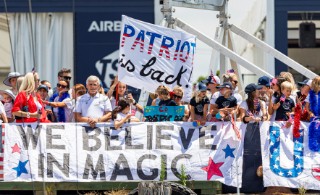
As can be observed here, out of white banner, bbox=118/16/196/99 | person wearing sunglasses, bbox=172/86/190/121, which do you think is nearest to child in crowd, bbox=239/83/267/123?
person wearing sunglasses, bbox=172/86/190/121

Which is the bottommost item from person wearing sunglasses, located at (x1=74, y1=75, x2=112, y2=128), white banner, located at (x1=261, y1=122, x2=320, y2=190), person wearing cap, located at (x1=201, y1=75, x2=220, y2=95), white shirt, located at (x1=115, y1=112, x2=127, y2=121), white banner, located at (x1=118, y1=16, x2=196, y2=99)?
white banner, located at (x1=261, y1=122, x2=320, y2=190)

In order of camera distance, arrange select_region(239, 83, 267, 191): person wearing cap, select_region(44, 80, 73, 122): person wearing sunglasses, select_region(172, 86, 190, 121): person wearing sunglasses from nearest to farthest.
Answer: select_region(239, 83, 267, 191): person wearing cap, select_region(172, 86, 190, 121): person wearing sunglasses, select_region(44, 80, 73, 122): person wearing sunglasses

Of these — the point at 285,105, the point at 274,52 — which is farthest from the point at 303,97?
the point at 274,52

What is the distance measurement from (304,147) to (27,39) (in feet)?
34.9

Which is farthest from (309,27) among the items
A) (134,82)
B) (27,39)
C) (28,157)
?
(28,157)

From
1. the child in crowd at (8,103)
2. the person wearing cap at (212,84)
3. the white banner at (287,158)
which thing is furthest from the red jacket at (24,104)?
the white banner at (287,158)

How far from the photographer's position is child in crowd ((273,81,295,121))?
15.6 m

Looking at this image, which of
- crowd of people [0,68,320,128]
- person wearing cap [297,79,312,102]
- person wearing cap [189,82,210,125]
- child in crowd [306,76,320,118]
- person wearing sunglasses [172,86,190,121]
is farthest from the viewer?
person wearing sunglasses [172,86,190,121]

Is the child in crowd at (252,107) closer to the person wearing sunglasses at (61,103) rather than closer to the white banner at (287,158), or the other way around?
the white banner at (287,158)

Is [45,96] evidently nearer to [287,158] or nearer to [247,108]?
[247,108]

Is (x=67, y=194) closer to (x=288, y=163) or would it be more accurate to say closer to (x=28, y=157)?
(x=28, y=157)

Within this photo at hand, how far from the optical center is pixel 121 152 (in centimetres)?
1552

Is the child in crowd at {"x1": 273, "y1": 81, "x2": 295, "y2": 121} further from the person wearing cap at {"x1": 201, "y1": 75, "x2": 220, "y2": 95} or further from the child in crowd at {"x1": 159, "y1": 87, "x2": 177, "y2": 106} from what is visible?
the child in crowd at {"x1": 159, "y1": 87, "x2": 177, "y2": 106}

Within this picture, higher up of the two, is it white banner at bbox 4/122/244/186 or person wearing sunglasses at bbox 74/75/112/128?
person wearing sunglasses at bbox 74/75/112/128
